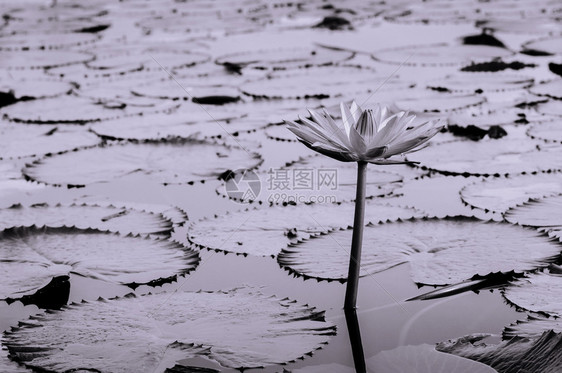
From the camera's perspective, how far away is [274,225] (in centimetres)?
139

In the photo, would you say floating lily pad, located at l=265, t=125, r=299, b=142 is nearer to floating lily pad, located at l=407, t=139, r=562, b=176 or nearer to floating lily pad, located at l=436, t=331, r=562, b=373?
floating lily pad, located at l=407, t=139, r=562, b=176

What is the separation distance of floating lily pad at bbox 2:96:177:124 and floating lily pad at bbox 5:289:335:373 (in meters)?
1.20

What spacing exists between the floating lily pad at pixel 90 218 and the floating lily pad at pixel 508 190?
0.58m

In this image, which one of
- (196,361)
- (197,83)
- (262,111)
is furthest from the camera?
(197,83)

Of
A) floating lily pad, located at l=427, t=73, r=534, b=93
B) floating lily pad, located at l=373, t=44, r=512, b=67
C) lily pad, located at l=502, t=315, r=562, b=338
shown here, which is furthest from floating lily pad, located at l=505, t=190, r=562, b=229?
floating lily pad, located at l=373, t=44, r=512, b=67

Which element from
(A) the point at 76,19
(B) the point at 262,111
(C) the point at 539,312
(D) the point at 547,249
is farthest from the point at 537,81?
(A) the point at 76,19

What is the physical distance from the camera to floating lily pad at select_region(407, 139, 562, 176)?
1.65 metres

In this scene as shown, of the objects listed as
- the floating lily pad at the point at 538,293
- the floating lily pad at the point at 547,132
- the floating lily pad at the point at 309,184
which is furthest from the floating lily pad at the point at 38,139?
the floating lily pad at the point at 538,293

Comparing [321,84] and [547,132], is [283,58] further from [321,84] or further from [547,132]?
[547,132]

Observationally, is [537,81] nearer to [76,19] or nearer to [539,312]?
[539,312]

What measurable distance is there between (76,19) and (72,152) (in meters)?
2.84

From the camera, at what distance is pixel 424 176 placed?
5.41ft

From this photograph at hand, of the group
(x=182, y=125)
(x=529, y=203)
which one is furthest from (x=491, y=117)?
(x=182, y=125)

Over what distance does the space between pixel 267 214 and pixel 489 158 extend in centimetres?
57
